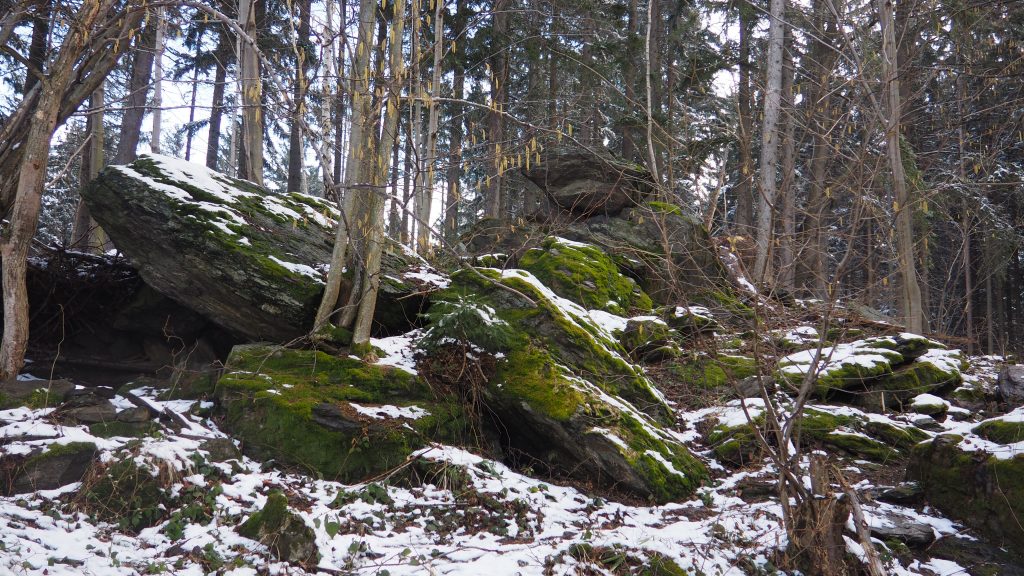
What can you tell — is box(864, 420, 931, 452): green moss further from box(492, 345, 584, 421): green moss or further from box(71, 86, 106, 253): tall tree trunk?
box(71, 86, 106, 253): tall tree trunk

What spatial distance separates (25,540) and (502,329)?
4.07 meters

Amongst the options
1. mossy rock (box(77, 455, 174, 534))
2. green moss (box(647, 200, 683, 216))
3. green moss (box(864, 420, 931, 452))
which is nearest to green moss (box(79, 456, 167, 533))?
mossy rock (box(77, 455, 174, 534))

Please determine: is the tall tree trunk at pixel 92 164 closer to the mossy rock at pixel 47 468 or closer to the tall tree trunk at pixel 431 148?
the tall tree trunk at pixel 431 148

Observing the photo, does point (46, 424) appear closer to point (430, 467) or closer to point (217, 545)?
point (217, 545)

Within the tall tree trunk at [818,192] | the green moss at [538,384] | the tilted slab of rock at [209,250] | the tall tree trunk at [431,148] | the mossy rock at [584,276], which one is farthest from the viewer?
the mossy rock at [584,276]

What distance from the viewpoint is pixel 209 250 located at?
20.3ft

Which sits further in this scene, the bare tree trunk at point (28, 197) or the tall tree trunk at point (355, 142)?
the bare tree trunk at point (28, 197)

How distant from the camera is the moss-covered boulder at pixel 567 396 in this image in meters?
5.12

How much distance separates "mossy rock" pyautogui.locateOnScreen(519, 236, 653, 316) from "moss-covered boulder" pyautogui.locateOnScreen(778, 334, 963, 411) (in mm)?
2630

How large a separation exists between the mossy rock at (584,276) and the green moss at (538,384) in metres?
2.47

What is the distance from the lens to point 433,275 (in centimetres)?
805

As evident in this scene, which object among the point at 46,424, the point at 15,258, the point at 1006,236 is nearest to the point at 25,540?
the point at 46,424

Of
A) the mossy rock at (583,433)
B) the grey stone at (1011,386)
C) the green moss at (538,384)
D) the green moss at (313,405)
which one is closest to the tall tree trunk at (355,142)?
the green moss at (313,405)

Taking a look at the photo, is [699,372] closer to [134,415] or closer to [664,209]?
[664,209]
